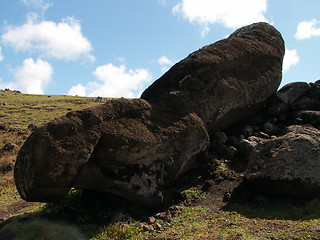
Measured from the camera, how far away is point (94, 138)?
8.43m

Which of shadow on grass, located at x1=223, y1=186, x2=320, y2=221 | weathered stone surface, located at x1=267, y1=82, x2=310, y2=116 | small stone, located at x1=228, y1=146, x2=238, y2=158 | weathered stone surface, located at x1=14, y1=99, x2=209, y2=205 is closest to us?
weathered stone surface, located at x1=14, y1=99, x2=209, y2=205

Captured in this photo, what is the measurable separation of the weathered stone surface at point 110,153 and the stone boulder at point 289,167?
217cm

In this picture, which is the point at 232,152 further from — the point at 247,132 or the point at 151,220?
the point at 151,220

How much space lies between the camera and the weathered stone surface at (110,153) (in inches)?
305

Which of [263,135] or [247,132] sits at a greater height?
[247,132]

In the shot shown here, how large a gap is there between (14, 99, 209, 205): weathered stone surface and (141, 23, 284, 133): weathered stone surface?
77 centimetres

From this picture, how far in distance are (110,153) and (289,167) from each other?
5388mm

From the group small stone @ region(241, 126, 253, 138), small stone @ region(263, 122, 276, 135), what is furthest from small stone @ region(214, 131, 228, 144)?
small stone @ region(263, 122, 276, 135)

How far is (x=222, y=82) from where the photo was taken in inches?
476

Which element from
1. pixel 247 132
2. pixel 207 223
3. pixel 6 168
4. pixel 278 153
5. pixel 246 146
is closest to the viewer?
pixel 207 223

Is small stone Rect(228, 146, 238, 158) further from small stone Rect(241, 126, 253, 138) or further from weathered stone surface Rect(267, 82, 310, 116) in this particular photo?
weathered stone surface Rect(267, 82, 310, 116)

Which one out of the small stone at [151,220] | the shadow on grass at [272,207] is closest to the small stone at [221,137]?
the shadow on grass at [272,207]

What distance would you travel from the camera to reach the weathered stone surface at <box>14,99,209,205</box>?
305 inches

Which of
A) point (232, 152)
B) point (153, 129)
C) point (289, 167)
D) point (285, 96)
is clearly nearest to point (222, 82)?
point (232, 152)
